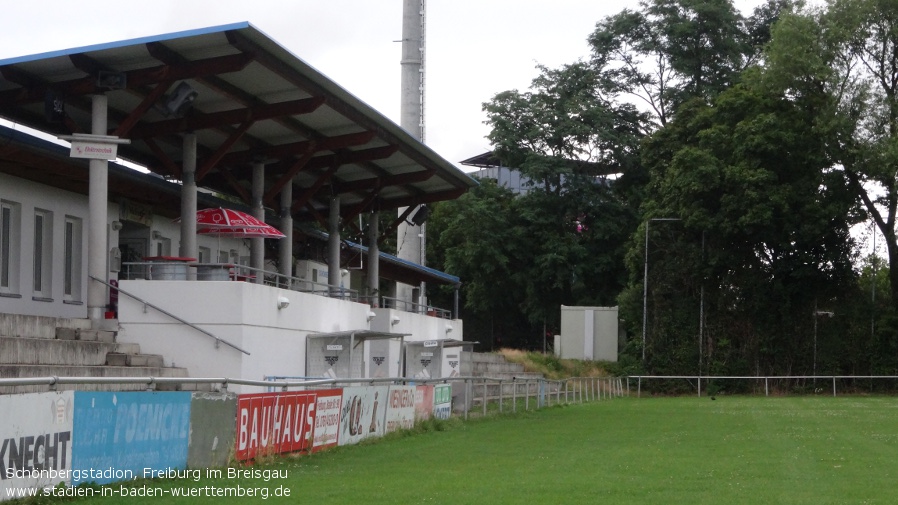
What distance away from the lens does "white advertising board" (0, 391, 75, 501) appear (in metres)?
10.6

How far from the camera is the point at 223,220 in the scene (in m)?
28.0

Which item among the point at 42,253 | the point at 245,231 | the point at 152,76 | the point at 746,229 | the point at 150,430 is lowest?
the point at 150,430

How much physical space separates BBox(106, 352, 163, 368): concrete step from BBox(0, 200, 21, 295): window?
140 inches

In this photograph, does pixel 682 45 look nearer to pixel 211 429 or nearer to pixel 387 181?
pixel 387 181

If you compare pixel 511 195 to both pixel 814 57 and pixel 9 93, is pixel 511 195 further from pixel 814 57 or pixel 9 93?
pixel 9 93

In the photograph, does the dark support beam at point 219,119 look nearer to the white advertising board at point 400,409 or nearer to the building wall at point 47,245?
the building wall at point 47,245

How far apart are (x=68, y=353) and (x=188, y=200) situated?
7629mm

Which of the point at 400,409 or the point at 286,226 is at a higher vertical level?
the point at 286,226

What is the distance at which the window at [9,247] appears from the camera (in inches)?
936

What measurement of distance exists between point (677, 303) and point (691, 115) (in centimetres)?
963

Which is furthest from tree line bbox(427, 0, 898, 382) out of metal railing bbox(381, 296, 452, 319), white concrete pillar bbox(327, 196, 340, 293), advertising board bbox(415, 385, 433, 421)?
advertising board bbox(415, 385, 433, 421)

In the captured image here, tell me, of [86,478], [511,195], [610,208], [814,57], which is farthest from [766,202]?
[86,478]

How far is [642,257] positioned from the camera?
62.1 m

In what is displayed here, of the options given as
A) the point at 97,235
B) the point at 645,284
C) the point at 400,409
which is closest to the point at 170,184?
the point at 97,235
